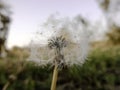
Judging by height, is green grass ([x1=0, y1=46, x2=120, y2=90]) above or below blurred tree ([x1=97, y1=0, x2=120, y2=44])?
below

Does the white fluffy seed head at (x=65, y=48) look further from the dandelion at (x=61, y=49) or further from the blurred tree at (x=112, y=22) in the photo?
the blurred tree at (x=112, y=22)

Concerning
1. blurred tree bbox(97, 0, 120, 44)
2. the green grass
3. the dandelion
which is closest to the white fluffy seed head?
the dandelion

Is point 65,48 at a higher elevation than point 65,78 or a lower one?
lower

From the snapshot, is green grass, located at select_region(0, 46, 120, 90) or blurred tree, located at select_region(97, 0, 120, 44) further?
blurred tree, located at select_region(97, 0, 120, 44)

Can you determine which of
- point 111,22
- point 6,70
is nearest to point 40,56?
point 6,70

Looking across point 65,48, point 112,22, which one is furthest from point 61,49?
point 112,22

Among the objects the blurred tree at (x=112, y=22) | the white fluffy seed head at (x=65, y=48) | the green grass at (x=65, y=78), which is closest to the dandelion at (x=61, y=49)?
the white fluffy seed head at (x=65, y=48)

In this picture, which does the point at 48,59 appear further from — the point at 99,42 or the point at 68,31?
the point at 99,42

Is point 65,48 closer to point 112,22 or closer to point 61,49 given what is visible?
point 61,49

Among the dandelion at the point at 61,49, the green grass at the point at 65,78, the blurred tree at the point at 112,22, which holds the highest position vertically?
the blurred tree at the point at 112,22

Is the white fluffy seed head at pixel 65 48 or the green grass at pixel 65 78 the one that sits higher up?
the green grass at pixel 65 78

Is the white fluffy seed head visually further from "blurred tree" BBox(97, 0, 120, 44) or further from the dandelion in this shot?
"blurred tree" BBox(97, 0, 120, 44)

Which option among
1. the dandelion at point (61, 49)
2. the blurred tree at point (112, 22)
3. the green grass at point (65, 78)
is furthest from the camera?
the blurred tree at point (112, 22)
